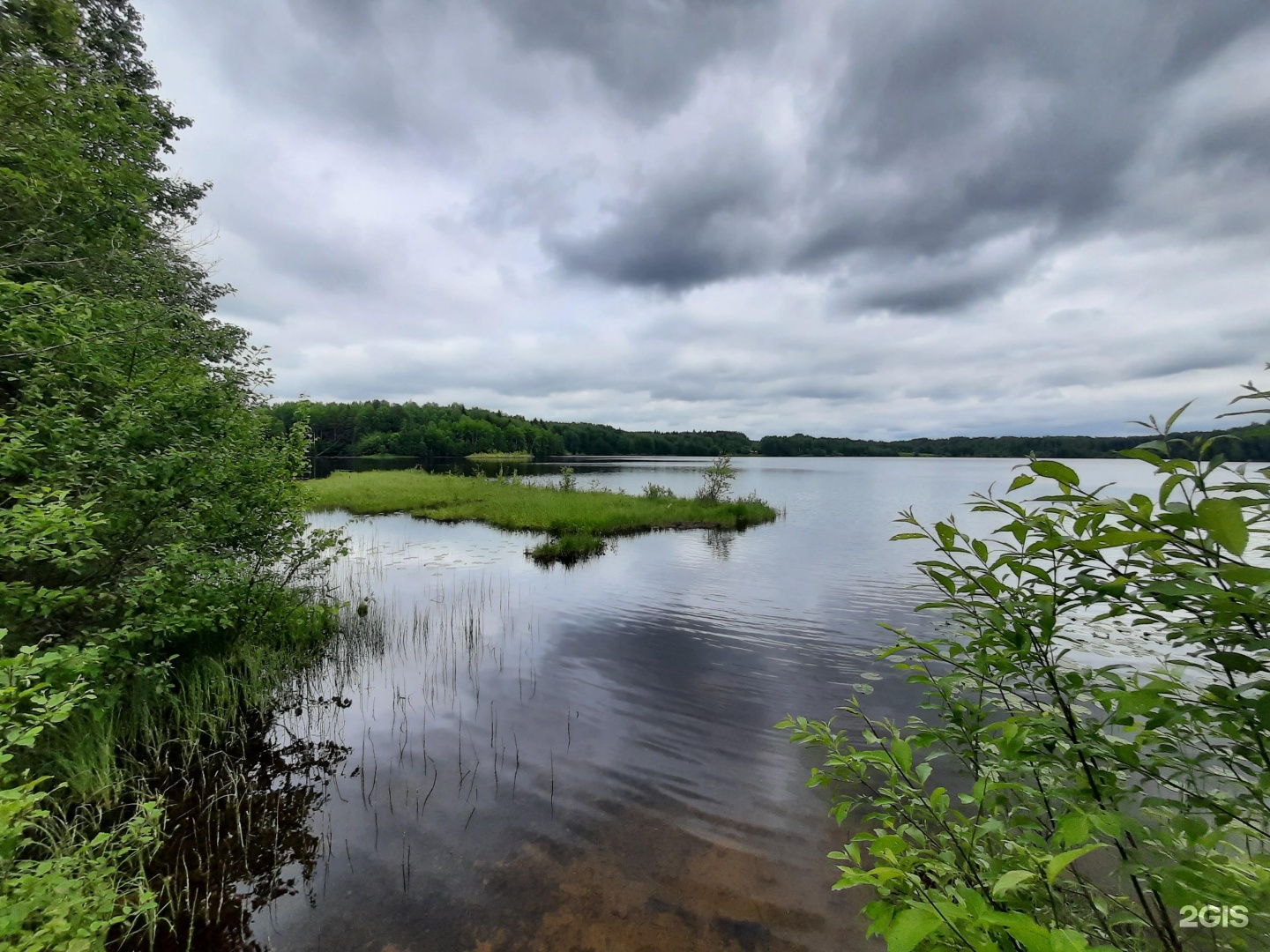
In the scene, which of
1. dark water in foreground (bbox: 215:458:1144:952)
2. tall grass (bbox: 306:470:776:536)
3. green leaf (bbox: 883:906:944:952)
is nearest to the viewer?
green leaf (bbox: 883:906:944:952)

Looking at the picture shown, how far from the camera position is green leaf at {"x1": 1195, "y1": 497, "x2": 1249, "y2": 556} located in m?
1.20

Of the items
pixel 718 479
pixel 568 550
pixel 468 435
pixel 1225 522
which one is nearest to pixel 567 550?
pixel 568 550

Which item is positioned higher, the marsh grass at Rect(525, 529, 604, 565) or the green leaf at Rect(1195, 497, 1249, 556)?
the green leaf at Rect(1195, 497, 1249, 556)

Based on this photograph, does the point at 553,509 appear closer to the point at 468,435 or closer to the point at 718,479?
the point at 718,479

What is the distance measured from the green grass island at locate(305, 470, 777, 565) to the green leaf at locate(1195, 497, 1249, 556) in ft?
57.6

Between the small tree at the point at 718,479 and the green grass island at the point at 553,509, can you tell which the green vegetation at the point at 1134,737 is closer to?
the green grass island at the point at 553,509

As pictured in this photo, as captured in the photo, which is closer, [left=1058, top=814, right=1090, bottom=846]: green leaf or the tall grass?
[left=1058, top=814, right=1090, bottom=846]: green leaf

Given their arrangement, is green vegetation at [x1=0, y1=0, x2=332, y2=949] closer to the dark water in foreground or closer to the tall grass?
the dark water in foreground

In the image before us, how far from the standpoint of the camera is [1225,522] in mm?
1214

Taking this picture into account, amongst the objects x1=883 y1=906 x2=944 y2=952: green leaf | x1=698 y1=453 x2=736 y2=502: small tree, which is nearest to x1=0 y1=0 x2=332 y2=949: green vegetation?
x1=883 y1=906 x2=944 y2=952: green leaf

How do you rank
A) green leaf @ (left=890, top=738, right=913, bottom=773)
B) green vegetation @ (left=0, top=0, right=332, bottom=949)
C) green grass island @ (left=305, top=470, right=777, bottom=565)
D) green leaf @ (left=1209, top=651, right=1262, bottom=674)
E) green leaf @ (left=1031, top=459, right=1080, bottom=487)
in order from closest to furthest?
green leaf @ (left=1209, top=651, right=1262, bottom=674), green leaf @ (left=1031, top=459, right=1080, bottom=487), green leaf @ (left=890, top=738, right=913, bottom=773), green vegetation @ (left=0, top=0, right=332, bottom=949), green grass island @ (left=305, top=470, right=777, bottom=565)

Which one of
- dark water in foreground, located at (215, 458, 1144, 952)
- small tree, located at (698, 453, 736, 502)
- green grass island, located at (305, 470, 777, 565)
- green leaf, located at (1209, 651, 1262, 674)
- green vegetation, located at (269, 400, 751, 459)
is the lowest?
dark water in foreground, located at (215, 458, 1144, 952)

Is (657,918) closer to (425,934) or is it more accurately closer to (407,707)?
(425,934)

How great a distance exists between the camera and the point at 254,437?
732 cm
